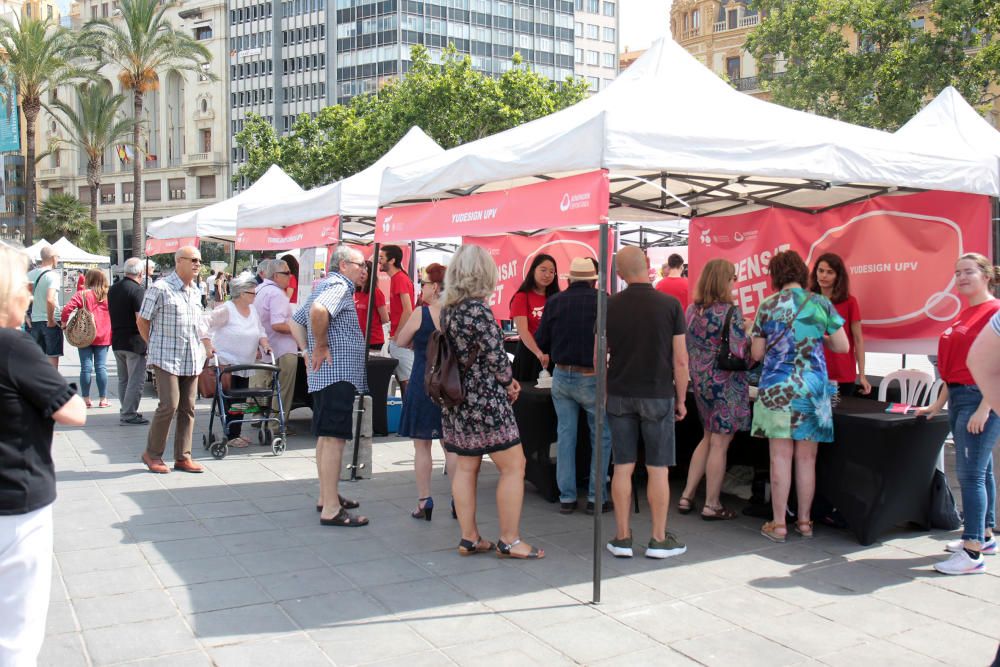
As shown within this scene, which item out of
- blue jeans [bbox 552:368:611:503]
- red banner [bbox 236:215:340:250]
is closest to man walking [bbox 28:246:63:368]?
red banner [bbox 236:215:340:250]

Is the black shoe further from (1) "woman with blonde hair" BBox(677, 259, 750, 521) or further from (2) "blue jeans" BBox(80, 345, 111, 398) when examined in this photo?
(2) "blue jeans" BBox(80, 345, 111, 398)

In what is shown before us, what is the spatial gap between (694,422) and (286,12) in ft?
280

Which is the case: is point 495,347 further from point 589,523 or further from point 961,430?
point 961,430

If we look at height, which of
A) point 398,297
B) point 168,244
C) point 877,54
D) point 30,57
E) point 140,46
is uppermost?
point 140,46

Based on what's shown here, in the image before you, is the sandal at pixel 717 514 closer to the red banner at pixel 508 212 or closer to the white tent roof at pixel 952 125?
the red banner at pixel 508 212

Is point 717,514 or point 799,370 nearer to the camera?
point 799,370

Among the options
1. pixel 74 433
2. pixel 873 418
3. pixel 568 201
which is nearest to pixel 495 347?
pixel 568 201

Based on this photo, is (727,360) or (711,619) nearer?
(711,619)

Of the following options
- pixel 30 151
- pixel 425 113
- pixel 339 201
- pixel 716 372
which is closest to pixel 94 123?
pixel 30 151

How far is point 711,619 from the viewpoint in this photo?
411 centimetres

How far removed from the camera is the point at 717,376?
5770 mm

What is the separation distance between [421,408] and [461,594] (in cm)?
142

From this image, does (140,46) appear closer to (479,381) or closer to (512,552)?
(479,381)

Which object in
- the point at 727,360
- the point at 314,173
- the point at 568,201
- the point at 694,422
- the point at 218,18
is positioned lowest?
the point at 694,422
